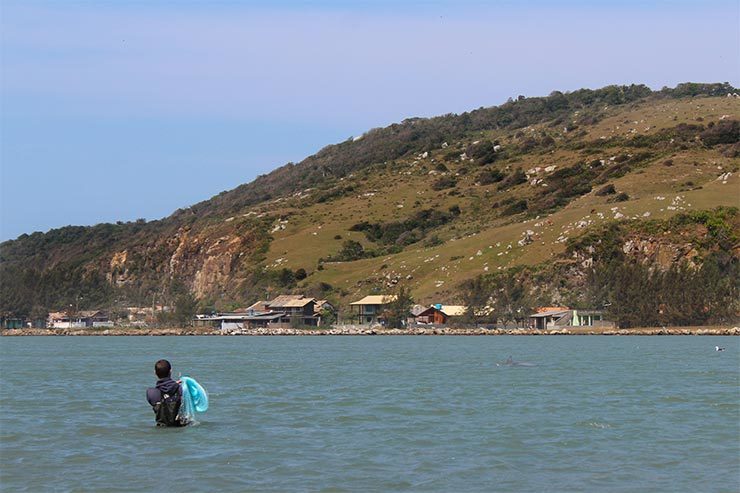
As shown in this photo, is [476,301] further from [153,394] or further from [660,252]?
[153,394]

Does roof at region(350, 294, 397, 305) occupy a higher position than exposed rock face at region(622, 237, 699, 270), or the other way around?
exposed rock face at region(622, 237, 699, 270)

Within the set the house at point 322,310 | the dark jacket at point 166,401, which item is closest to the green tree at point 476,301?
the house at point 322,310

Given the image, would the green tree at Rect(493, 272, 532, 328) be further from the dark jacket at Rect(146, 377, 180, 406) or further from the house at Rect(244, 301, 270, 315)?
the dark jacket at Rect(146, 377, 180, 406)

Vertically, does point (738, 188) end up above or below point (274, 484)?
above

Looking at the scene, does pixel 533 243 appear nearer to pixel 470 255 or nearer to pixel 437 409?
pixel 470 255

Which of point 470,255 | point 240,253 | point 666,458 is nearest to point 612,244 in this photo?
point 470,255

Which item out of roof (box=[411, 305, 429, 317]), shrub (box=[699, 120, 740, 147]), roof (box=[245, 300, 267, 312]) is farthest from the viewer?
shrub (box=[699, 120, 740, 147])

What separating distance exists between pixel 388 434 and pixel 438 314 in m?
115

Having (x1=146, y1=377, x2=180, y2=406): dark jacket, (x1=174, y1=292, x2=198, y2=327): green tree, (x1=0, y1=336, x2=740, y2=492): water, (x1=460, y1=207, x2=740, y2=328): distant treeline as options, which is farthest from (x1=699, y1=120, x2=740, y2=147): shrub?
(x1=146, y1=377, x2=180, y2=406): dark jacket

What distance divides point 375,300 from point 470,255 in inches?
643

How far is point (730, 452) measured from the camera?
26.2m

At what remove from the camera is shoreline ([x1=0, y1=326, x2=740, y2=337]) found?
123312mm

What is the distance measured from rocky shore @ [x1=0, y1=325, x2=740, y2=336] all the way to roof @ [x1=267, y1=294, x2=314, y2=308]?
4.25 metres

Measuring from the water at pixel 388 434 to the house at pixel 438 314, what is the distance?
8911 cm
